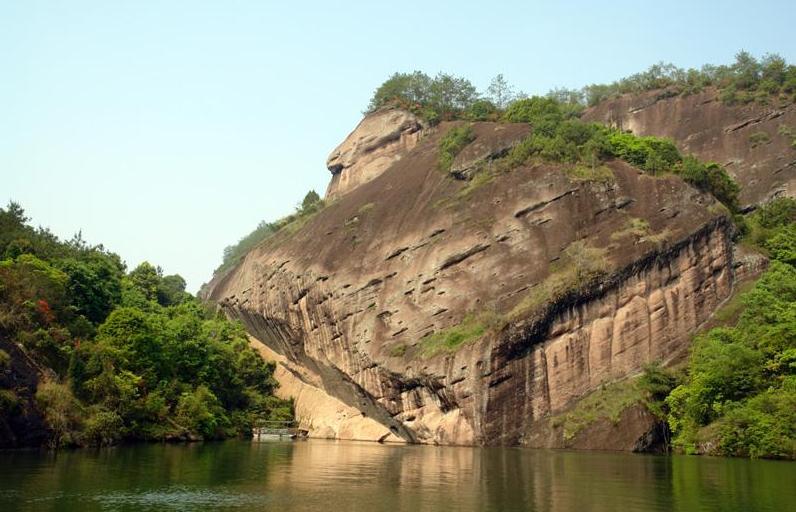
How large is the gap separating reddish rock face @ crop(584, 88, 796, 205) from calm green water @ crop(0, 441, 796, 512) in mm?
40133

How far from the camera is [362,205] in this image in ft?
247

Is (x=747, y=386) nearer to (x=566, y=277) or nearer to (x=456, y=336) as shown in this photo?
(x=566, y=277)

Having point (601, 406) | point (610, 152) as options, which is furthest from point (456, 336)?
point (610, 152)

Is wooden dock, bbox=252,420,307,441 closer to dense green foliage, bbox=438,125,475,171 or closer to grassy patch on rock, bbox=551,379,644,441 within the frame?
grassy patch on rock, bbox=551,379,644,441

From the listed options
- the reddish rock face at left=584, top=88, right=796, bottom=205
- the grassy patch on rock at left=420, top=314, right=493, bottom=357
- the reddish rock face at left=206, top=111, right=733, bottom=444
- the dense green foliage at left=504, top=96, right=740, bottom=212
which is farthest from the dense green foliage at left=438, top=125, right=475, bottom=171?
the reddish rock face at left=584, top=88, right=796, bottom=205

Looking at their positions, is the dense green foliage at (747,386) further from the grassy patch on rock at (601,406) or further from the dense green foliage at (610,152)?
the dense green foliage at (610,152)

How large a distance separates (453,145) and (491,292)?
62.6 ft

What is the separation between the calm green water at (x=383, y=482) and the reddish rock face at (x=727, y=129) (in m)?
40.1

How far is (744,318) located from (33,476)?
128 feet

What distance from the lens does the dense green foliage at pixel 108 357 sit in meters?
43.3

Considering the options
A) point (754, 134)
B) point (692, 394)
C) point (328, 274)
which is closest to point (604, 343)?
point (692, 394)

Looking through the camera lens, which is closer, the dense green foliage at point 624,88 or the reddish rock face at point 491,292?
the reddish rock face at point 491,292

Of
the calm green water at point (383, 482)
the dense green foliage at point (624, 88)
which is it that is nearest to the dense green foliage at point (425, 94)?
the dense green foliage at point (624, 88)

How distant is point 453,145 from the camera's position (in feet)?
239
